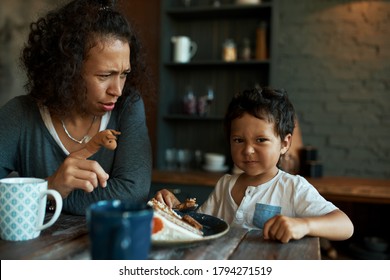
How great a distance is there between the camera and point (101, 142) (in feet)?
3.72

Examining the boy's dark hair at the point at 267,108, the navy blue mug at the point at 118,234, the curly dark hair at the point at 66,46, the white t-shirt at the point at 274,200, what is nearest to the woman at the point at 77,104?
the curly dark hair at the point at 66,46

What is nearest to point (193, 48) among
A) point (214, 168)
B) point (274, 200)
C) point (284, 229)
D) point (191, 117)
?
point (191, 117)

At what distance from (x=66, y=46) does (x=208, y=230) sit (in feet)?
2.93

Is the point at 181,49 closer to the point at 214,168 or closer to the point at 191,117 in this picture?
the point at 191,117

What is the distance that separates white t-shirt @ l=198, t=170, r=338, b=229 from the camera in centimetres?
119

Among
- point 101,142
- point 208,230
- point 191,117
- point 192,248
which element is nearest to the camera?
point 192,248

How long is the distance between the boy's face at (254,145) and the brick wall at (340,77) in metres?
1.88

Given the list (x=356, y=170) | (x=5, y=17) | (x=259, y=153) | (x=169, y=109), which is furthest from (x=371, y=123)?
(x=5, y=17)

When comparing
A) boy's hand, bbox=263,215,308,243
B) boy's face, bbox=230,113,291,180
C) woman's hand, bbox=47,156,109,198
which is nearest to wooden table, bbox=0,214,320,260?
boy's hand, bbox=263,215,308,243

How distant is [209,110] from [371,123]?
131 cm

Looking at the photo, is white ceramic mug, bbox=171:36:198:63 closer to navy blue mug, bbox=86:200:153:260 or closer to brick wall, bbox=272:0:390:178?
brick wall, bbox=272:0:390:178

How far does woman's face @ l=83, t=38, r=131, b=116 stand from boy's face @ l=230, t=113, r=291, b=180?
0.46 metres

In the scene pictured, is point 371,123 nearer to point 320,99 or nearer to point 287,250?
point 320,99

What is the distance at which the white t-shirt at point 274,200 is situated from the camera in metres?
1.19
